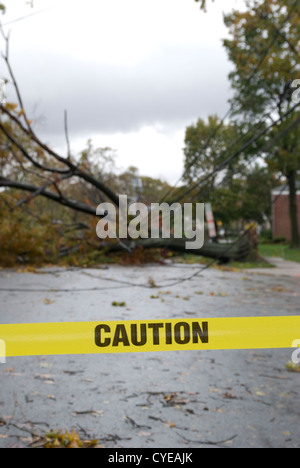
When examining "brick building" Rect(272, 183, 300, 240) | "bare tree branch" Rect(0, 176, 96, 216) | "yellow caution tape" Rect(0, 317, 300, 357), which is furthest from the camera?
"brick building" Rect(272, 183, 300, 240)

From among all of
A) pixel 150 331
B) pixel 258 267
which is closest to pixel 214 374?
pixel 150 331

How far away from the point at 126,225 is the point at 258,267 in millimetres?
14875

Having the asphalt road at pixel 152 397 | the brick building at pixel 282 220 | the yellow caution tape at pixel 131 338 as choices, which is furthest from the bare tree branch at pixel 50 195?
the brick building at pixel 282 220

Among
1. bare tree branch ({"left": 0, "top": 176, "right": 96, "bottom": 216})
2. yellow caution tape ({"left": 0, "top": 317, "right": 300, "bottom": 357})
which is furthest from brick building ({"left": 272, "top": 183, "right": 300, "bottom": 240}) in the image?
bare tree branch ({"left": 0, "top": 176, "right": 96, "bottom": 216})

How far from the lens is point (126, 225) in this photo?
346cm

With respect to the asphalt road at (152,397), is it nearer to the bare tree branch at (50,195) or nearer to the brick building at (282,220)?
the bare tree branch at (50,195)

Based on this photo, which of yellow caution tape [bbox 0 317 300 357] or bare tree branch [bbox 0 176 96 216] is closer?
bare tree branch [bbox 0 176 96 216]

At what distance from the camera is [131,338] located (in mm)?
6676

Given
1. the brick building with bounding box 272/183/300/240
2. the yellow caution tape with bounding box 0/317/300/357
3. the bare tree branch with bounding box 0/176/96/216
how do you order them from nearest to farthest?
the bare tree branch with bounding box 0/176/96/216
the yellow caution tape with bounding box 0/317/300/357
the brick building with bounding box 272/183/300/240

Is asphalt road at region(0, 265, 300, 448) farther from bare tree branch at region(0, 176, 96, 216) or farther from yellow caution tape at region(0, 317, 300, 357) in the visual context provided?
bare tree branch at region(0, 176, 96, 216)

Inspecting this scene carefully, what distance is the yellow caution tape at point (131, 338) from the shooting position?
598cm

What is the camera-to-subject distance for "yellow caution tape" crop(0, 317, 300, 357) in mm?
5980

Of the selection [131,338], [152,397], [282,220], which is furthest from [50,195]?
[282,220]

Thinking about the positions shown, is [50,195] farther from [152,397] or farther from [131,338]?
[131,338]
